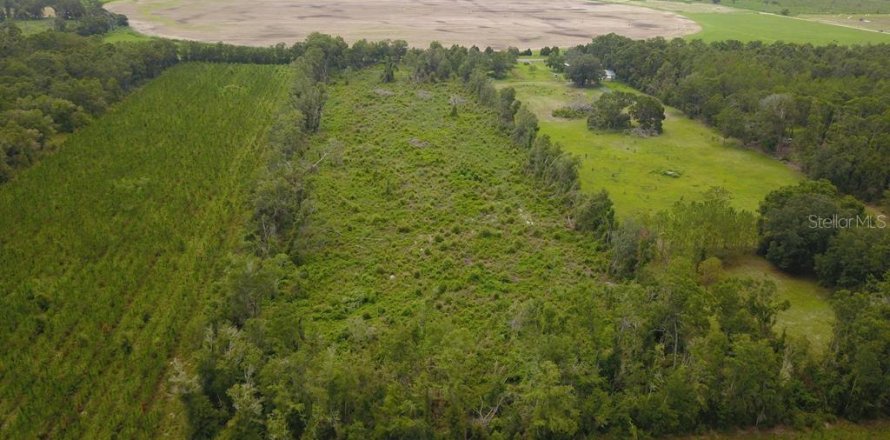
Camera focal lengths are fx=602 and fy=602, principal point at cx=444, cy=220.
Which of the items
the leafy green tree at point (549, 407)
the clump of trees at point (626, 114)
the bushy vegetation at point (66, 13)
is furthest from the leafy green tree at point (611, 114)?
the bushy vegetation at point (66, 13)

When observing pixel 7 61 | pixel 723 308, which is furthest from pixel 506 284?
pixel 7 61

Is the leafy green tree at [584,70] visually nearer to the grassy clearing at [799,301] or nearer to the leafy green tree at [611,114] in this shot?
the leafy green tree at [611,114]

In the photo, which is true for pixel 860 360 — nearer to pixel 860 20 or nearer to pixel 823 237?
pixel 823 237

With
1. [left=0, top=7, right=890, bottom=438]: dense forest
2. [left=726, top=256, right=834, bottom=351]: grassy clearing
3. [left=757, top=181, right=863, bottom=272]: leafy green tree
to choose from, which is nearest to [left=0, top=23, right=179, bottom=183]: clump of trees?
[left=0, top=7, right=890, bottom=438]: dense forest

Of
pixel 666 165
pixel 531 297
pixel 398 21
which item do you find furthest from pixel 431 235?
pixel 398 21

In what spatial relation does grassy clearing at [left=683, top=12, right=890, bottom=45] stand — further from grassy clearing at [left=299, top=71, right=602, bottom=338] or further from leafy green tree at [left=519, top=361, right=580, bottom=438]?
leafy green tree at [left=519, top=361, right=580, bottom=438]

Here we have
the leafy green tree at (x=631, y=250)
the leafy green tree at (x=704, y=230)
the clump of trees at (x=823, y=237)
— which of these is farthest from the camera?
the leafy green tree at (x=704, y=230)
